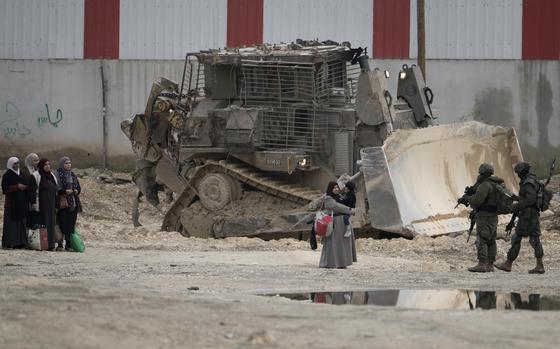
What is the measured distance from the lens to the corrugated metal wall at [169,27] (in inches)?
1308

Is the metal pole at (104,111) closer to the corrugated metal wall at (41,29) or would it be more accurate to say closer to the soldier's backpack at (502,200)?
the corrugated metal wall at (41,29)

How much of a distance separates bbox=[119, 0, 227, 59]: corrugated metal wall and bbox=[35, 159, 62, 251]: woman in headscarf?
14.2m

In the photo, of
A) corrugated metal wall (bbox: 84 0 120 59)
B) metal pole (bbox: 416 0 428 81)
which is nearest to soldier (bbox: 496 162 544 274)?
metal pole (bbox: 416 0 428 81)

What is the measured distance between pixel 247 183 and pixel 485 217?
5389mm

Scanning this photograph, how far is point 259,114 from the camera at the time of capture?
2158cm

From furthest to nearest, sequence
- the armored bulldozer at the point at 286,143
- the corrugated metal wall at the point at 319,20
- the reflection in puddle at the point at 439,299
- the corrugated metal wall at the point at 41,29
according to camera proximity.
Result: the corrugated metal wall at the point at 41,29, the corrugated metal wall at the point at 319,20, the armored bulldozer at the point at 286,143, the reflection in puddle at the point at 439,299

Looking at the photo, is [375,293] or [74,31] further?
[74,31]

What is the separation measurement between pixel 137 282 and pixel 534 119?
19283 millimetres

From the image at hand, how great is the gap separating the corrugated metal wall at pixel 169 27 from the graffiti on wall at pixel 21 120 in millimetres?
2358

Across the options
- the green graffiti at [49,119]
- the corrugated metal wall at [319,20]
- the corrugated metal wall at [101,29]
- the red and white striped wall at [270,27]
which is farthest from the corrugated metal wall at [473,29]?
the green graffiti at [49,119]

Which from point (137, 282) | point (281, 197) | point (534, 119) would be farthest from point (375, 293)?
point (534, 119)

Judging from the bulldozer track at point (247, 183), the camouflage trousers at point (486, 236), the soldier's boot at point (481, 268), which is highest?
the bulldozer track at point (247, 183)

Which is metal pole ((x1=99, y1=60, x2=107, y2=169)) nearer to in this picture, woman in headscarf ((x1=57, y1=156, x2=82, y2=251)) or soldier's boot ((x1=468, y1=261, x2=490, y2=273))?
woman in headscarf ((x1=57, y1=156, x2=82, y2=251))

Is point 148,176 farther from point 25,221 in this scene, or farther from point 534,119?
point 534,119
